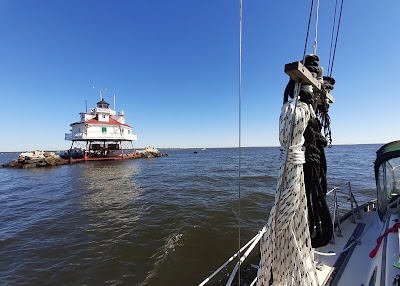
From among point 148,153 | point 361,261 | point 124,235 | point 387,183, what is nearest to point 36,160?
point 148,153

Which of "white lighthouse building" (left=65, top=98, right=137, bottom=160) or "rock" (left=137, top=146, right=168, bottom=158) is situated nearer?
"white lighthouse building" (left=65, top=98, right=137, bottom=160)

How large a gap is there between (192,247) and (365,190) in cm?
1526

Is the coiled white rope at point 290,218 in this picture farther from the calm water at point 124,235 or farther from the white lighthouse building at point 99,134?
the white lighthouse building at point 99,134

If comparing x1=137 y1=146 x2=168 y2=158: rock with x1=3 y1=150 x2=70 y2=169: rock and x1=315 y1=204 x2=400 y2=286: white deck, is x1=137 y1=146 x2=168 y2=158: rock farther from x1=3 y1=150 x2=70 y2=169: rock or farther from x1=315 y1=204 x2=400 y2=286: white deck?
x1=315 y1=204 x2=400 y2=286: white deck

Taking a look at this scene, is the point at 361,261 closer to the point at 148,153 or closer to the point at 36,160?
the point at 36,160

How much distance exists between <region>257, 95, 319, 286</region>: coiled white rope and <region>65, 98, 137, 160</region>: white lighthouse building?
45573 millimetres

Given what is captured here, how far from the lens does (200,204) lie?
1240 cm

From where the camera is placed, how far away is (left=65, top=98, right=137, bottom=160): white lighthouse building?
4254 cm

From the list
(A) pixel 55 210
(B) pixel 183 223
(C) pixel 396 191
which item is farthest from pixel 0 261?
(C) pixel 396 191

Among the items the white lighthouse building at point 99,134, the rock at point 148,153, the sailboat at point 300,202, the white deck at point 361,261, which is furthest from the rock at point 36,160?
the sailboat at point 300,202

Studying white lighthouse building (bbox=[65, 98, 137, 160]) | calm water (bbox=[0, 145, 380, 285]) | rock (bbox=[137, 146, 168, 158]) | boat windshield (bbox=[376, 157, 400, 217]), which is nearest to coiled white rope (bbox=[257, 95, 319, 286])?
calm water (bbox=[0, 145, 380, 285])

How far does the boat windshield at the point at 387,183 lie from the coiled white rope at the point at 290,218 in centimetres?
437

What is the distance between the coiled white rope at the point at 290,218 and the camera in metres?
2.19

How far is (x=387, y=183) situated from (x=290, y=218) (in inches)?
190
